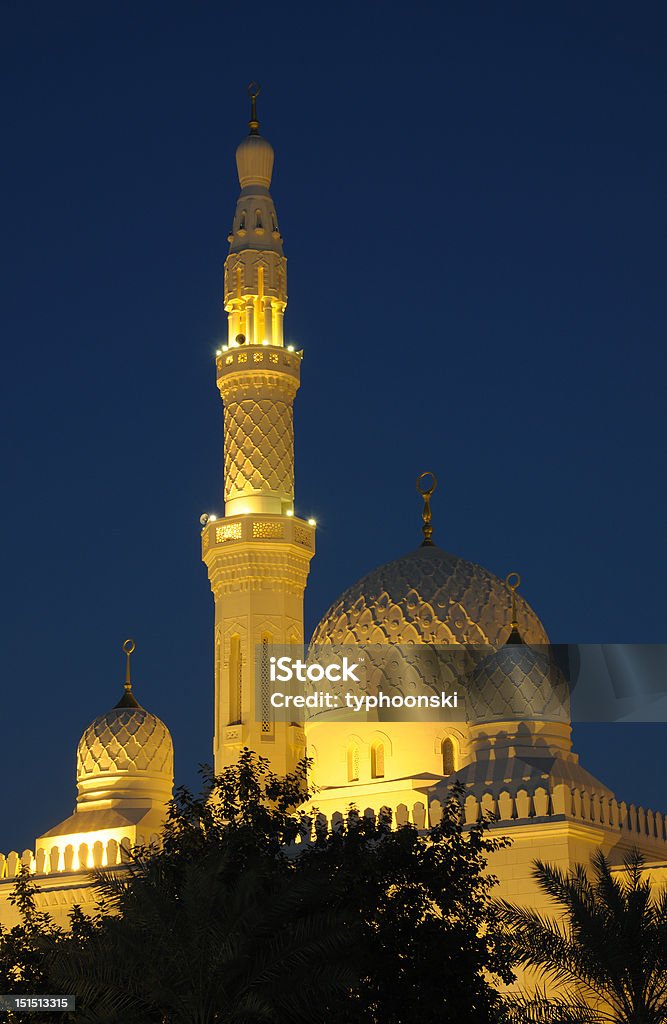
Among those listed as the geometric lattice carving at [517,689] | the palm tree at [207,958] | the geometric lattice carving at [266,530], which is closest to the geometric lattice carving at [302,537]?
the geometric lattice carving at [266,530]

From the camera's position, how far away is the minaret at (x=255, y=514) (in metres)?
32.1

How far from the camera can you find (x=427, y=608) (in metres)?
31.8

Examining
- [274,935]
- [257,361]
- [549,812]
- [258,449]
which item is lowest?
[274,935]

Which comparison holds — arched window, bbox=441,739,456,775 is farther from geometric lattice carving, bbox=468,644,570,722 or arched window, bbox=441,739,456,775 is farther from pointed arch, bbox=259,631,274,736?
pointed arch, bbox=259,631,274,736

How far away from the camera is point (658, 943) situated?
1650 cm

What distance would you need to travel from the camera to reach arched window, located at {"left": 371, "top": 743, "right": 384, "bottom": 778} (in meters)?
30.6

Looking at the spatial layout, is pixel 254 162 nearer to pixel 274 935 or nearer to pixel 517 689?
pixel 517 689

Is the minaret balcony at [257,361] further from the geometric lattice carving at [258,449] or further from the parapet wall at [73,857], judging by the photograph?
the parapet wall at [73,857]

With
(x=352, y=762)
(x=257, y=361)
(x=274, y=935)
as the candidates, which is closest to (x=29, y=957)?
(x=274, y=935)

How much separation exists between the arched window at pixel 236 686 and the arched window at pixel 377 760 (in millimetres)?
2765

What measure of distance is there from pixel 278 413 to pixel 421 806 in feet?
28.2

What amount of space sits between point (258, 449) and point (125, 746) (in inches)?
239

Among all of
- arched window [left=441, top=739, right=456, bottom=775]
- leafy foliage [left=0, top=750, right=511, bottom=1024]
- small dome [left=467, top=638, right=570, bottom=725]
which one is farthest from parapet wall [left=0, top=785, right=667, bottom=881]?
leafy foliage [left=0, top=750, right=511, bottom=1024]

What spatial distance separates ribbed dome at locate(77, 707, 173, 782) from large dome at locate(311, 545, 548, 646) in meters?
4.00
